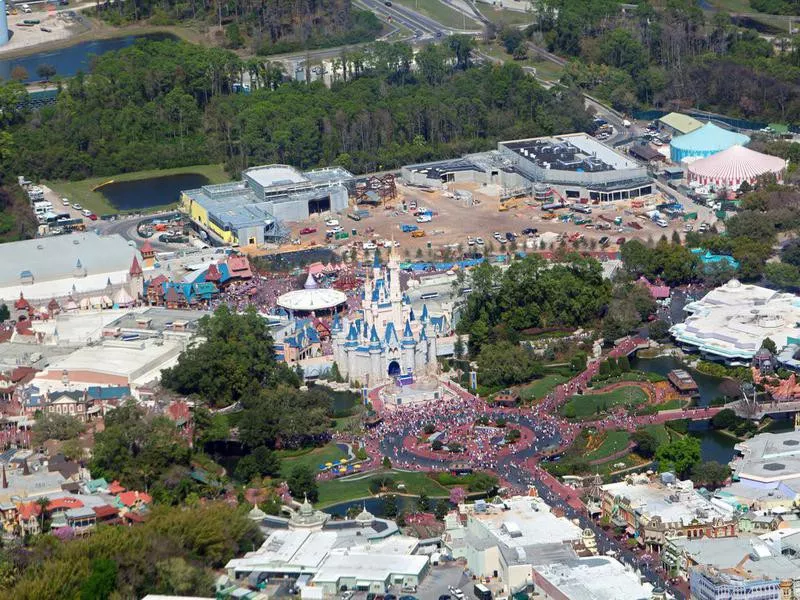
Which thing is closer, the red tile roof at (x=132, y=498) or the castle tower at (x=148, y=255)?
the red tile roof at (x=132, y=498)

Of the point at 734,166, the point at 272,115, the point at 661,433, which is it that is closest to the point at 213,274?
the point at 272,115

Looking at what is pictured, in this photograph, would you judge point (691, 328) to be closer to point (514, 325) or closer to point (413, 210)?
point (514, 325)

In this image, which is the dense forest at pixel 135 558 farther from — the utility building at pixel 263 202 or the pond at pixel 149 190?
the pond at pixel 149 190

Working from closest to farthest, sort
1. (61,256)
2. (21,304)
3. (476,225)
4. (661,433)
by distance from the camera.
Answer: (661,433)
(21,304)
(61,256)
(476,225)

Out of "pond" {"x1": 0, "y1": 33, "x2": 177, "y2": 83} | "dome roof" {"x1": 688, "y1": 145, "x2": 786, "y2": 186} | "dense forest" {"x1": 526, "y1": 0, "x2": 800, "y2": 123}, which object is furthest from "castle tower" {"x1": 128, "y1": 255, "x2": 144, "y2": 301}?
"pond" {"x1": 0, "y1": 33, "x2": 177, "y2": 83}

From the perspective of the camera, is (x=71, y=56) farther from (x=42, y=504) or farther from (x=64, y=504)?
(x=42, y=504)

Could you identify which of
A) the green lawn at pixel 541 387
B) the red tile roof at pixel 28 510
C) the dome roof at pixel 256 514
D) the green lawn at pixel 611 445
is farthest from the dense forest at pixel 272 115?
the red tile roof at pixel 28 510

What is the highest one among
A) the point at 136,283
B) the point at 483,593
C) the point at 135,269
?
the point at 483,593
